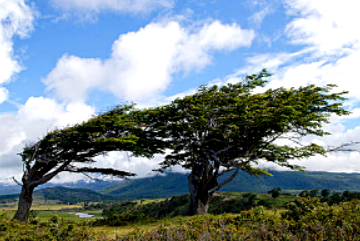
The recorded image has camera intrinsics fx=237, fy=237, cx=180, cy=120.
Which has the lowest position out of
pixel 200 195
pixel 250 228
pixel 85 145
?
pixel 200 195

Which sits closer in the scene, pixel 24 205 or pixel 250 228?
pixel 250 228

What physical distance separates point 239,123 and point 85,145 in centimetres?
1367

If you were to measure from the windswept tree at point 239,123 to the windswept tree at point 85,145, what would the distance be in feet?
8.28

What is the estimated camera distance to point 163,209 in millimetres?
92875

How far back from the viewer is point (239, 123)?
19828 mm

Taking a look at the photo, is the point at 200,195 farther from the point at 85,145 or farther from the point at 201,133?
the point at 85,145

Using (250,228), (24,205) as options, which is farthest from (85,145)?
(250,228)

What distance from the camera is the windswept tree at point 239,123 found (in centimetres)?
1858

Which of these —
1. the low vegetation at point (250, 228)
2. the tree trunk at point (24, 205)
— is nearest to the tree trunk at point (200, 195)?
the low vegetation at point (250, 228)

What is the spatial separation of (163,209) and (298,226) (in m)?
91.0

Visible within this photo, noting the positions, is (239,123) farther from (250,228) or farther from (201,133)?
(250,228)

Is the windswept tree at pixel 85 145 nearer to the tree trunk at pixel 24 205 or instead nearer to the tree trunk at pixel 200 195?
the tree trunk at pixel 24 205

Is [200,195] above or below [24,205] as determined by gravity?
below

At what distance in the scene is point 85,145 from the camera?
2128cm
